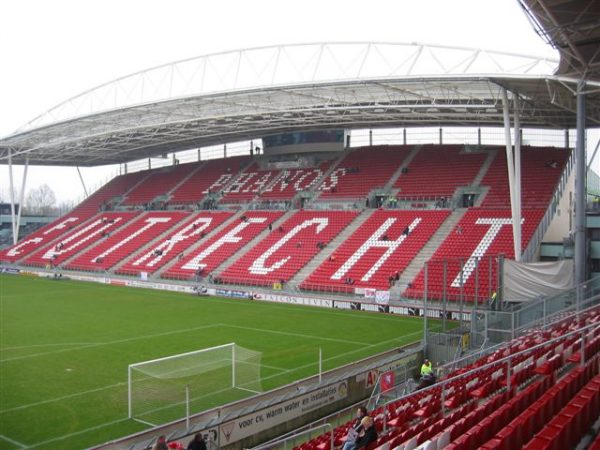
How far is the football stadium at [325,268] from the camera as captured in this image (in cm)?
1152

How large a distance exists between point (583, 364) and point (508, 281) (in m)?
14.3

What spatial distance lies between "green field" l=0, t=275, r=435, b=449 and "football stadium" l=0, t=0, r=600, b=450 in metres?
0.12

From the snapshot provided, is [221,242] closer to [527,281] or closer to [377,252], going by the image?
[377,252]

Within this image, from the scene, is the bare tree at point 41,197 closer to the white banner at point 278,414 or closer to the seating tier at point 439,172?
the seating tier at point 439,172

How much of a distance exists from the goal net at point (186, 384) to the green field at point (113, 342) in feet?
1.63

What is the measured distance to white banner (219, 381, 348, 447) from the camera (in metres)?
11.6

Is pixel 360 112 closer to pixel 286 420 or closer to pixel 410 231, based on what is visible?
pixel 410 231

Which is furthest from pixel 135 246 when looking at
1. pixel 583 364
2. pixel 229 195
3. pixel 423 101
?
pixel 583 364

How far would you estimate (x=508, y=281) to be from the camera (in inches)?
901

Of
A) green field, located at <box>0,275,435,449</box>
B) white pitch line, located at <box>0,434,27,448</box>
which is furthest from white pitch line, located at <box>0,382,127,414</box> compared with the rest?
white pitch line, located at <box>0,434,27,448</box>

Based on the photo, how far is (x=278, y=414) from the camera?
42.1 feet

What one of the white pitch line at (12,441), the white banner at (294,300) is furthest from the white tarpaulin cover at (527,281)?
the white pitch line at (12,441)

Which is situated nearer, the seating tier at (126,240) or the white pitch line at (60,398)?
the white pitch line at (60,398)

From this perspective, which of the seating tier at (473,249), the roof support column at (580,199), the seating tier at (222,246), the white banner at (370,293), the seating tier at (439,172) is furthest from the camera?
the seating tier at (222,246)
